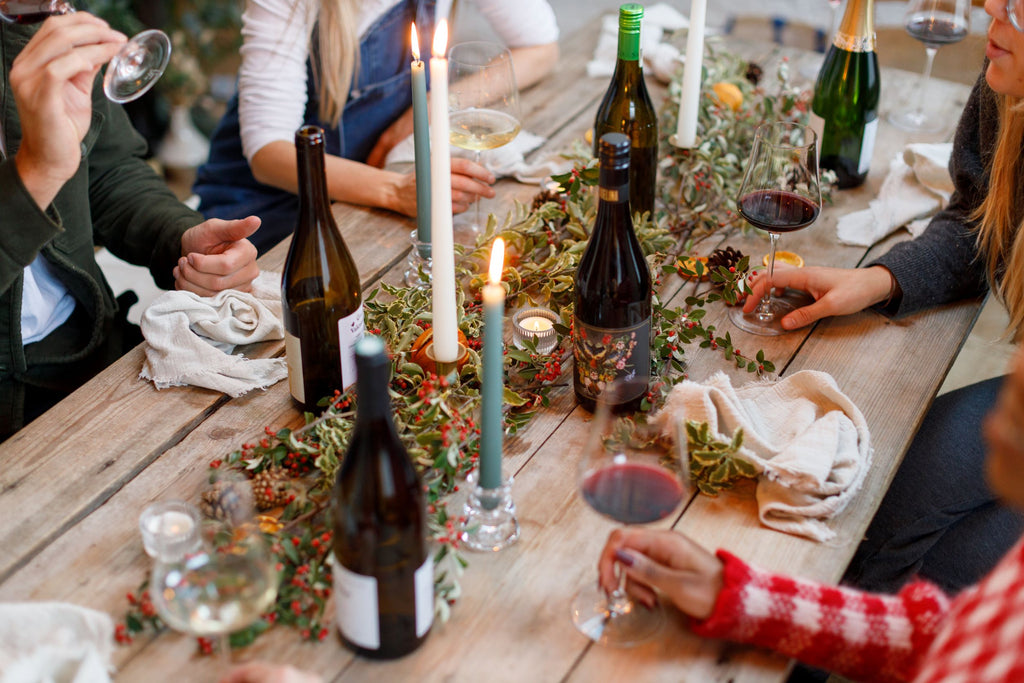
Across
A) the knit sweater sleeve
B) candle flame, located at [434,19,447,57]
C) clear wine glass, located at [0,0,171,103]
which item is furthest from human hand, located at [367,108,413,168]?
the knit sweater sleeve

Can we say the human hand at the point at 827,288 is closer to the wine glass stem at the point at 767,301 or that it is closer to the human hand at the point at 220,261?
the wine glass stem at the point at 767,301

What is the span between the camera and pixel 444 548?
86 cm

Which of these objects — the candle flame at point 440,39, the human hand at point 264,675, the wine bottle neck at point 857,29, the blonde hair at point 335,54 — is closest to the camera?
the human hand at point 264,675

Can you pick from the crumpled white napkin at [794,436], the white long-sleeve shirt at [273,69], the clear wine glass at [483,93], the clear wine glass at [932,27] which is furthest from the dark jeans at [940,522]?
the white long-sleeve shirt at [273,69]

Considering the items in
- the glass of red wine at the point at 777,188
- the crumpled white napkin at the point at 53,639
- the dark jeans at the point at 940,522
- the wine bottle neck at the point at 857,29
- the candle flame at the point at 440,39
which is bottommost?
the dark jeans at the point at 940,522

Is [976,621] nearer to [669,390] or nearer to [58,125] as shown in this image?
[669,390]

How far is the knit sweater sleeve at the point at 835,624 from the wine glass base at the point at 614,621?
46 millimetres

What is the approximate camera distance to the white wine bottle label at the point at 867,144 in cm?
153

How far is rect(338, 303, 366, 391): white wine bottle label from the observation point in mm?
1021

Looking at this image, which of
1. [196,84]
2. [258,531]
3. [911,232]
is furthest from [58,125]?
[196,84]

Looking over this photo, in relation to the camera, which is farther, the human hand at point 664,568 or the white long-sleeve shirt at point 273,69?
the white long-sleeve shirt at point 273,69

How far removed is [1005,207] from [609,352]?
66cm

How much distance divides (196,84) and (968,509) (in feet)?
8.50

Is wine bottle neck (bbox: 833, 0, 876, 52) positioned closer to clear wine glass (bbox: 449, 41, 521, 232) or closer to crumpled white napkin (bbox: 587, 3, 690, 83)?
crumpled white napkin (bbox: 587, 3, 690, 83)
